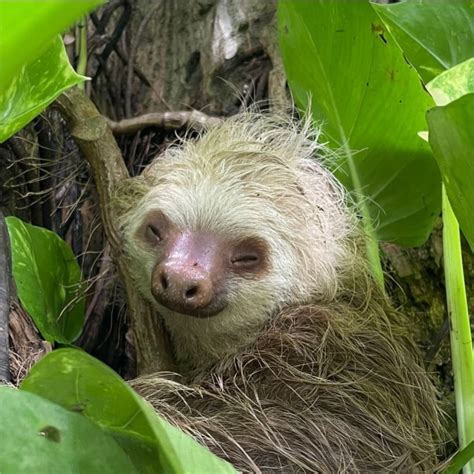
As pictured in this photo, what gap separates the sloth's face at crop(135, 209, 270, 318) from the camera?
1.66m

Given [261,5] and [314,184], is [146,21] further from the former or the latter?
[314,184]

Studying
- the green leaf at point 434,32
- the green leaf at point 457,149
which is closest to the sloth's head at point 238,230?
the green leaf at point 434,32

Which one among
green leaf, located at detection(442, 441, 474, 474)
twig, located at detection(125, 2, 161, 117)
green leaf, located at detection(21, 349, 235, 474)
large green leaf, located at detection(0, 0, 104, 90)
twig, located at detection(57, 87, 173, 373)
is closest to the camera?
large green leaf, located at detection(0, 0, 104, 90)

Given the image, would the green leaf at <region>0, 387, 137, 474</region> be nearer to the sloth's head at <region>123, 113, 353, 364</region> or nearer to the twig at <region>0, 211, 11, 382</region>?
the twig at <region>0, 211, 11, 382</region>

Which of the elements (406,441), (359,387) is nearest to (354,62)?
(359,387)

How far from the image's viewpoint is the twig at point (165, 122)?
2307 millimetres

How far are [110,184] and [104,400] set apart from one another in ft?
3.39

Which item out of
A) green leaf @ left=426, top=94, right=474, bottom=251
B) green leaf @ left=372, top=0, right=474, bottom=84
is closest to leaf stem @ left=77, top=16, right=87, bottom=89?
green leaf @ left=372, top=0, right=474, bottom=84

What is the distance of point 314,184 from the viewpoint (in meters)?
2.04

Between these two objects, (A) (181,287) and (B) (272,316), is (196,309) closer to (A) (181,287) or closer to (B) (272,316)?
(A) (181,287)

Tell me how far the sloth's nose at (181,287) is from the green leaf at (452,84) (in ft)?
2.13

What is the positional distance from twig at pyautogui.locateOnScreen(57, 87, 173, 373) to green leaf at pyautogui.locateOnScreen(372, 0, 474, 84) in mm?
755

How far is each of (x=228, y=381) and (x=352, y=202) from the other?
1.96 ft

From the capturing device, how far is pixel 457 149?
1273 millimetres
